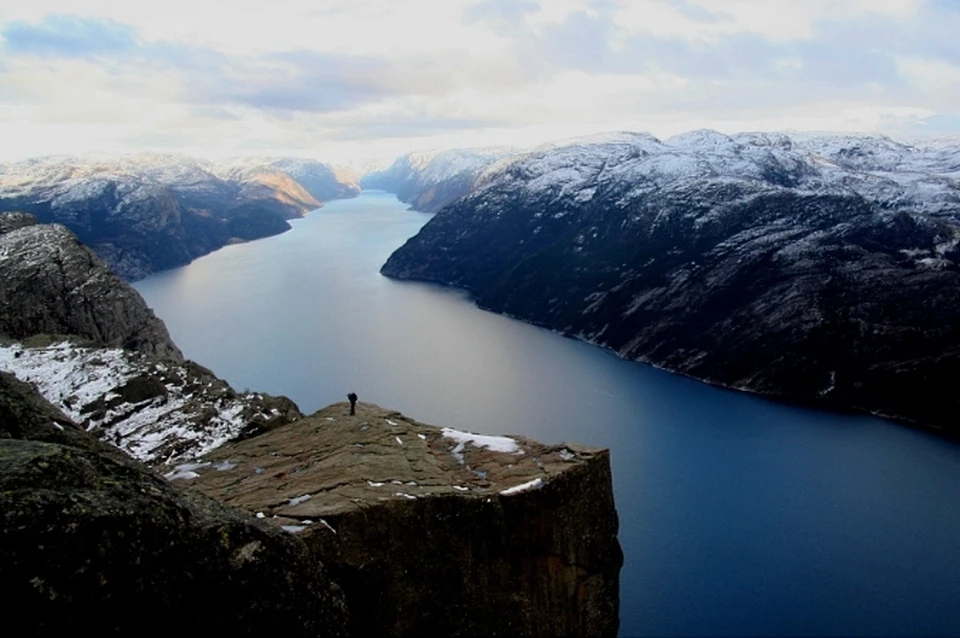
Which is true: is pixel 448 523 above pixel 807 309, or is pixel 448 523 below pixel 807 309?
above

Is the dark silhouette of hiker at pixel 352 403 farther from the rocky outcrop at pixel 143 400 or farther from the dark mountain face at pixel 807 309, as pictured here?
the dark mountain face at pixel 807 309

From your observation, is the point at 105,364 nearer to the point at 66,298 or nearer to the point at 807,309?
the point at 66,298

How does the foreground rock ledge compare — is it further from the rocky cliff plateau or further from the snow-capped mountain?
the snow-capped mountain

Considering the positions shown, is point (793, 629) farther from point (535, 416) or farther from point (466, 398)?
point (466, 398)

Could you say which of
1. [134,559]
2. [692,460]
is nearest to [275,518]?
[134,559]

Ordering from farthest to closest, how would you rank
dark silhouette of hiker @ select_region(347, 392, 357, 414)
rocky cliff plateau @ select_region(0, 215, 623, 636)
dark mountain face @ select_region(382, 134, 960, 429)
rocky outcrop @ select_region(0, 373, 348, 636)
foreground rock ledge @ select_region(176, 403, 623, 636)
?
dark mountain face @ select_region(382, 134, 960, 429), dark silhouette of hiker @ select_region(347, 392, 357, 414), foreground rock ledge @ select_region(176, 403, 623, 636), rocky cliff plateau @ select_region(0, 215, 623, 636), rocky outcrop @ select_region(0, 373, 348, 636)

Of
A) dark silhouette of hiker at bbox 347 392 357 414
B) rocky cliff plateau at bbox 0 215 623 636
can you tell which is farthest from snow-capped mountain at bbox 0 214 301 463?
dark silhouette of hiker at bbox 347 392 357 414
